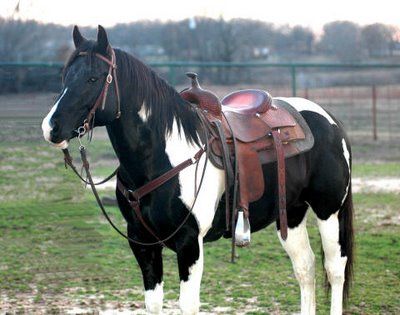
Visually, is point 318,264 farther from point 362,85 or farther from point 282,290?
point 362,85

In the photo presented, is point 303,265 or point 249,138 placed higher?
point 249,138

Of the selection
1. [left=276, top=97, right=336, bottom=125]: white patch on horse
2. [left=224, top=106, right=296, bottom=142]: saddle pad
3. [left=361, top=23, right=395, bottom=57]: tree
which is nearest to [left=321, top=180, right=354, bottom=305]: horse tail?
[left=276, top=97, right=336, bottom=125]: white patch on horse

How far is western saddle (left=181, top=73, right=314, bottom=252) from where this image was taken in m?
4.41

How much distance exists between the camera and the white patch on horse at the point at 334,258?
4.96 metres

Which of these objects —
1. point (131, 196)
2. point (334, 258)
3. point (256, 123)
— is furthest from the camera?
point (334, 258)

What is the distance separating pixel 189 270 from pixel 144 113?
2.90 feet

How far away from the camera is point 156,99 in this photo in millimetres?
4148

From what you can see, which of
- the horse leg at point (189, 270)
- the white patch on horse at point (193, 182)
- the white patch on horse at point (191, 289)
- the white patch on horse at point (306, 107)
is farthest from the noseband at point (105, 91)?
the white patch on horse at point (306, 107)

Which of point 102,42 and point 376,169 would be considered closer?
point 102,42

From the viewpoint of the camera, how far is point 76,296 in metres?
6.13

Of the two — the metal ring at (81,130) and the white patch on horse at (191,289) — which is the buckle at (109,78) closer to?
the metal ring at (81,130)

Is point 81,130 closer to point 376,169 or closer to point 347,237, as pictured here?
point 347,237

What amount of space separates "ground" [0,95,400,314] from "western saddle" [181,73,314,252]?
1.37m

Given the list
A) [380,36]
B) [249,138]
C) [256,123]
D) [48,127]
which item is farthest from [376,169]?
[48,127]
